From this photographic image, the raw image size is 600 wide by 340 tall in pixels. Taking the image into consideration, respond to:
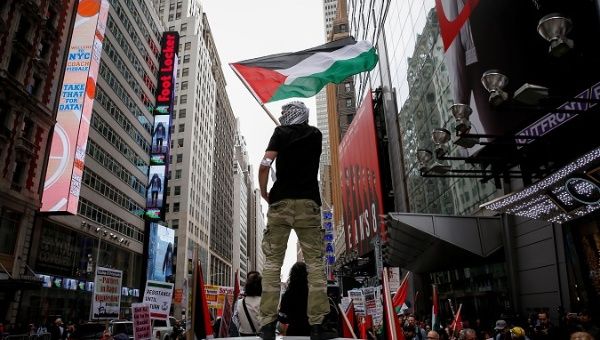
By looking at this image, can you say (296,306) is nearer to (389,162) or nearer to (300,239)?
(300,239)

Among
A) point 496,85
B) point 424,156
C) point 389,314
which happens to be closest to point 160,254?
point 424,156

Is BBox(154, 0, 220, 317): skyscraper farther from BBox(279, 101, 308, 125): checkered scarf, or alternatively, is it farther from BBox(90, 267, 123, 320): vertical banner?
BBox(279, 101, 308, 125): checkered scarf

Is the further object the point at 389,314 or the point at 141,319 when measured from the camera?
the point at 141,319

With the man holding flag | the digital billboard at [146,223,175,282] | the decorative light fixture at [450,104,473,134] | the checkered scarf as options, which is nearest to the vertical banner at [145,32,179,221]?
the digital billboard at [146,223,175,282]

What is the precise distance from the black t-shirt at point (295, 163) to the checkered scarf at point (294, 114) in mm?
99

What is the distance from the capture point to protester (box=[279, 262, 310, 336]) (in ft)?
16.4

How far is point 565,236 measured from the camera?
1348cm

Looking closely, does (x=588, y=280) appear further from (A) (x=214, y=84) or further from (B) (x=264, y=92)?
(A) (x=214, y=84)

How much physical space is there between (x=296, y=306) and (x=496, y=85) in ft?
23.0

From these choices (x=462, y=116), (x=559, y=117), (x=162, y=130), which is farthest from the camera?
(x=162, y=130)

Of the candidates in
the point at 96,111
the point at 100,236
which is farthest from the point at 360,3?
the point at 100,236

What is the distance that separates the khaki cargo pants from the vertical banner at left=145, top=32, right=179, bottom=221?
55.2 m

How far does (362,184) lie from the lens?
42.1 m

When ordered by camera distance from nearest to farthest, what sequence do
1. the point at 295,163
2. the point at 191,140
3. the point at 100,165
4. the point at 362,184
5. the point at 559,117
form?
1. the point at 295,163
2. the point at 559,117
3. the point at 362,184
4. the point at 100,165
5. the point at 191,140
